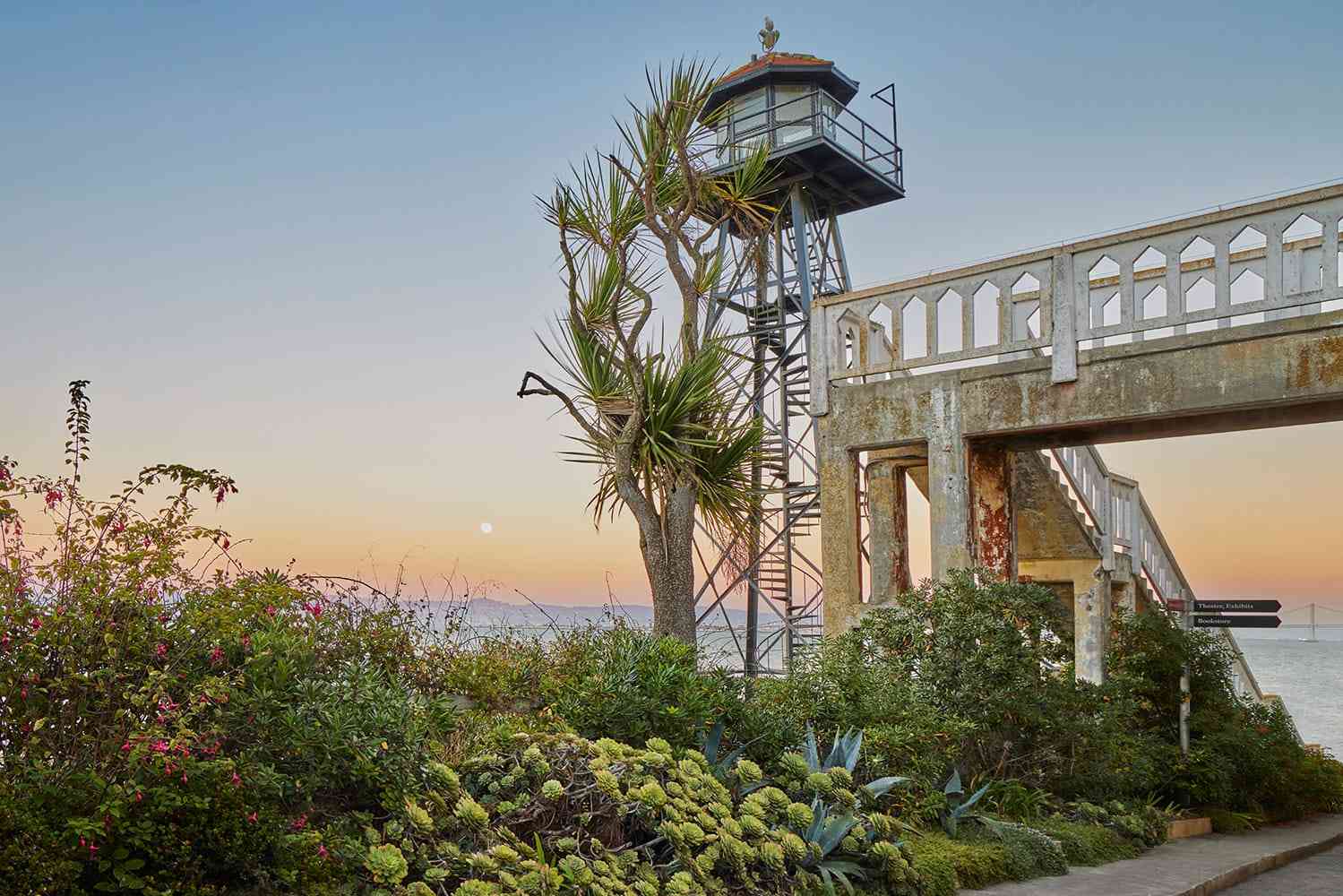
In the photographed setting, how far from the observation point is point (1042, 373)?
9.41m

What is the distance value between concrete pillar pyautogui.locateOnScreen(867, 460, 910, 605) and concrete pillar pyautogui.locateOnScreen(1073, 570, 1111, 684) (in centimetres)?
373

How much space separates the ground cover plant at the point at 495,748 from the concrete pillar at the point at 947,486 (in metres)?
1.08

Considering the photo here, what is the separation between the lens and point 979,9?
10461 mm

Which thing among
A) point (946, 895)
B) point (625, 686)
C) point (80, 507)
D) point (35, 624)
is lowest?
point (946, 895)

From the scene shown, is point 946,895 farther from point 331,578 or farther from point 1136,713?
point 1136,713

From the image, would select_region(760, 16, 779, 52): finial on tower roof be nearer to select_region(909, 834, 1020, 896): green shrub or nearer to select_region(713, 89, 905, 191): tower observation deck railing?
select_region(713, 89, 905, 191): tower observation deck railing

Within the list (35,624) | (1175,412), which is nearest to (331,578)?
(35,624)

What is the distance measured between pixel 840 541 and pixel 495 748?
5.19 meters

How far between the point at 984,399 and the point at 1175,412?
156 cm

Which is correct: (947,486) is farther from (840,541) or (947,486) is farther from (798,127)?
(798,127)

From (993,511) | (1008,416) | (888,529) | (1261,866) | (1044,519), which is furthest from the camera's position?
(1044,519)

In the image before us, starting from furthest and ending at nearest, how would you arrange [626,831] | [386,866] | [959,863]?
[959,863] < [626,831] < [386,866]

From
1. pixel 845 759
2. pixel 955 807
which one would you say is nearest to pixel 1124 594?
pixel 955 807

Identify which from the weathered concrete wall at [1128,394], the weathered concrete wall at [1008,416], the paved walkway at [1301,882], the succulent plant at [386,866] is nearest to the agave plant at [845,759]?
the paved walkway at [1301,882]
